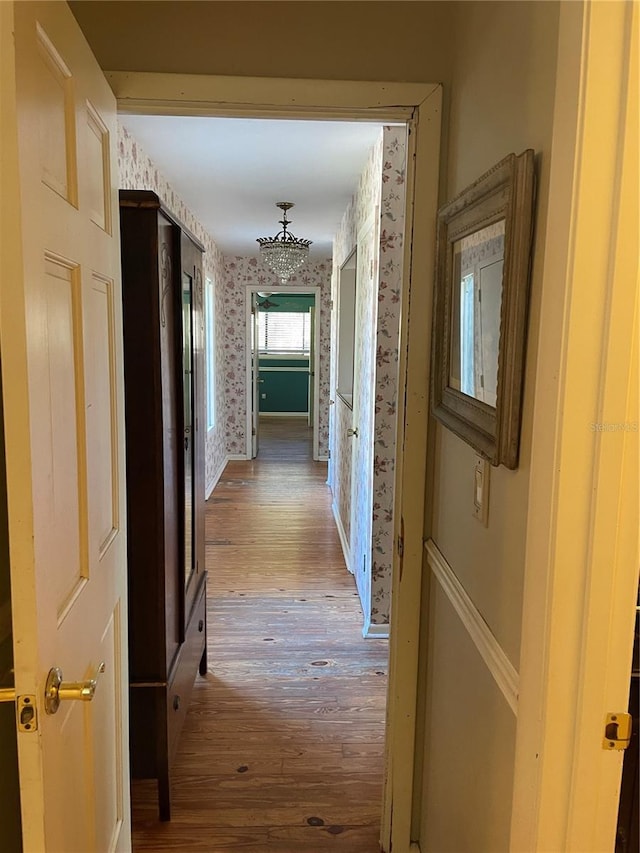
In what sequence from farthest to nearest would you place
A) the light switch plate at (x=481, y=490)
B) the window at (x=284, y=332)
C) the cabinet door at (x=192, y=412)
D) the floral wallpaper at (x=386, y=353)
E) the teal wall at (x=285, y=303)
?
the window at (x=284, y=332) < the teal wall at (x=285, y=303) < the floral wallpaper at (x=386, y=353) < the cabinet door at (x=192, y=412) < the light switch plate at (x=481, y=490)

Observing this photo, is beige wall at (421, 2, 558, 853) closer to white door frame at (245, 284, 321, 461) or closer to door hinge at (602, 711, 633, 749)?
door hinge at (602, 711, 633, 749)

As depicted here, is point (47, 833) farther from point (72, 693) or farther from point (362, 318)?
point (362, 318)

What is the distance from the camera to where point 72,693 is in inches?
37.4

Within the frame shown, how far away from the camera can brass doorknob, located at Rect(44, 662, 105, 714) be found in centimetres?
91

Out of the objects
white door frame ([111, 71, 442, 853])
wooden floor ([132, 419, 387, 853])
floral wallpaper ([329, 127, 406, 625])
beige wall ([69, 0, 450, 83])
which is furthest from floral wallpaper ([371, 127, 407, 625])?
beige wall ([69, 0, 450, 83])

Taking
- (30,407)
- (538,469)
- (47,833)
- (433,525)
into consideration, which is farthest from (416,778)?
(30,407)

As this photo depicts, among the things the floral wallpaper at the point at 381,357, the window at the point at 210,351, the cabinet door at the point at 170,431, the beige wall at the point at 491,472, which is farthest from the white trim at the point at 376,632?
the window at the point at 210,351

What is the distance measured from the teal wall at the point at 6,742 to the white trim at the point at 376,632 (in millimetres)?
2168

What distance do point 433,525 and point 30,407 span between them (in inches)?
44.1

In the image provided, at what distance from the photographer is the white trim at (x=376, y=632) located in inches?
123

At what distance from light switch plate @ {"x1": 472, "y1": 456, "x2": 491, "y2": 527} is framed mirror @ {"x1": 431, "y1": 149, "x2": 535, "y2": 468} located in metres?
0.06

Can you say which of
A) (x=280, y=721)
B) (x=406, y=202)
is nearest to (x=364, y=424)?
(x=280, y=721)

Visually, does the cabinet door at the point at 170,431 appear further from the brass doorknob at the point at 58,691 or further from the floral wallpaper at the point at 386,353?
the floral wallpaper at the point at 386,353

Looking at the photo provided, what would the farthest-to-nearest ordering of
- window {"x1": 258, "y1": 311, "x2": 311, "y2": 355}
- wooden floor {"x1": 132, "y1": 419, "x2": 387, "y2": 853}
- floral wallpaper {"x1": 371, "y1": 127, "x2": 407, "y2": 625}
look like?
window {"x1": 258, "y1": 311, "x2": 311, "y2": 355} < floral wallpaper {"x1": 371, "y1": 127, "x2": 407, "y2": 625} < wooden floor {"x1": 132, "y1": 419, "x2": 387, "y2": 853}
